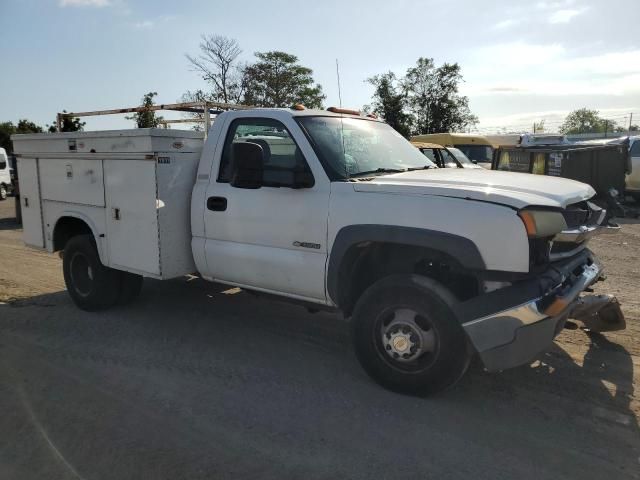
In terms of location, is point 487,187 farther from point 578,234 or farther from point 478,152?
point 478,152

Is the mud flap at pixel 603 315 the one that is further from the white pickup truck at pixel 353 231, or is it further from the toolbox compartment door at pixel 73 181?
the toolbox compartment door at pixel 73 181

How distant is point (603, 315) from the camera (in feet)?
14.8

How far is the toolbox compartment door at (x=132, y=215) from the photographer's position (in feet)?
15.6

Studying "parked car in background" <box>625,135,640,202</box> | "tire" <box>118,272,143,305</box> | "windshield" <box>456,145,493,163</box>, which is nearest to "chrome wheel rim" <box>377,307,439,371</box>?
"tire" <box>118,272,143,305</box>

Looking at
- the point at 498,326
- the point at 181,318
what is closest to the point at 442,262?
the point at 498,326

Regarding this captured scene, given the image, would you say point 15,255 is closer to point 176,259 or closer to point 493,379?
point 176,259

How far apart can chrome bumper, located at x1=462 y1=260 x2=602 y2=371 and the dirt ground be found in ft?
1.55

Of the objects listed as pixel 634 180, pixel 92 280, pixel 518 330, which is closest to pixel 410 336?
pixel 518 330

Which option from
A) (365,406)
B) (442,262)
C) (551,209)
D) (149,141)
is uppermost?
(149,141)

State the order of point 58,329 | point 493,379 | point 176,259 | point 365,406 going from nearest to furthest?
point 365,406
point 493,379
point 176,259
point 58,329

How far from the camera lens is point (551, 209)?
10.7 ft

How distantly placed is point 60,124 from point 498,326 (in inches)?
246

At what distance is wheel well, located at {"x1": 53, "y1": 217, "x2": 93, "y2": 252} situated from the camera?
591 cm

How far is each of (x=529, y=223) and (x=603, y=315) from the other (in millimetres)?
1961
